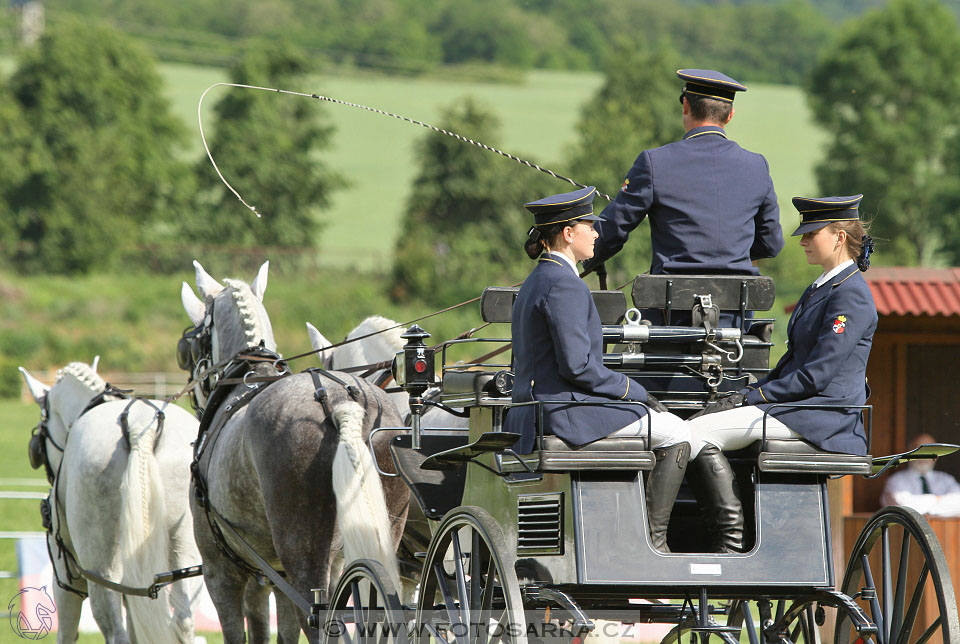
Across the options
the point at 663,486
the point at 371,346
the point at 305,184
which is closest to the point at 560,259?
the point at 663,486

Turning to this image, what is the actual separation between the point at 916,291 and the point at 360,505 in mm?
5452

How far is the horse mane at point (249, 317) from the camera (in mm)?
6395

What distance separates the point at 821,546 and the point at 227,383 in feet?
10.3

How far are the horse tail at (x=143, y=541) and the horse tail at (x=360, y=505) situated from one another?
1.83 m

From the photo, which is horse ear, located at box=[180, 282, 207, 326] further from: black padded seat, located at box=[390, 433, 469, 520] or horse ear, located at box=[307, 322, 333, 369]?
black padded seat, located at box=[390, 433, 469, 520]

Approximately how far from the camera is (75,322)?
38812 millimetres

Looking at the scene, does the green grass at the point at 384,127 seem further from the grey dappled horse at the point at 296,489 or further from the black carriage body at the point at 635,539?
the black carriage body at the point at 635,539

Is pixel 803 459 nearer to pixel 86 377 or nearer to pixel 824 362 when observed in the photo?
pixel 824 362

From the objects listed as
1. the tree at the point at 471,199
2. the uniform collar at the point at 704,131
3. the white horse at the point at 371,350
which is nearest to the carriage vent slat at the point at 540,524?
the uniform collar at the point at 704,131

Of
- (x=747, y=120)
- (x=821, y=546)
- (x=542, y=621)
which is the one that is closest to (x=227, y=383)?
(x=542, y=621)

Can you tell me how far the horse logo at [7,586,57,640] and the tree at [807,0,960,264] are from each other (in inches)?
1560

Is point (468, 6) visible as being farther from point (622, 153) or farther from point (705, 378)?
point (705, 378)

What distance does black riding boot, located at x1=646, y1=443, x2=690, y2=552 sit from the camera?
4145 mm

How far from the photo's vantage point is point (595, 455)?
400cm
